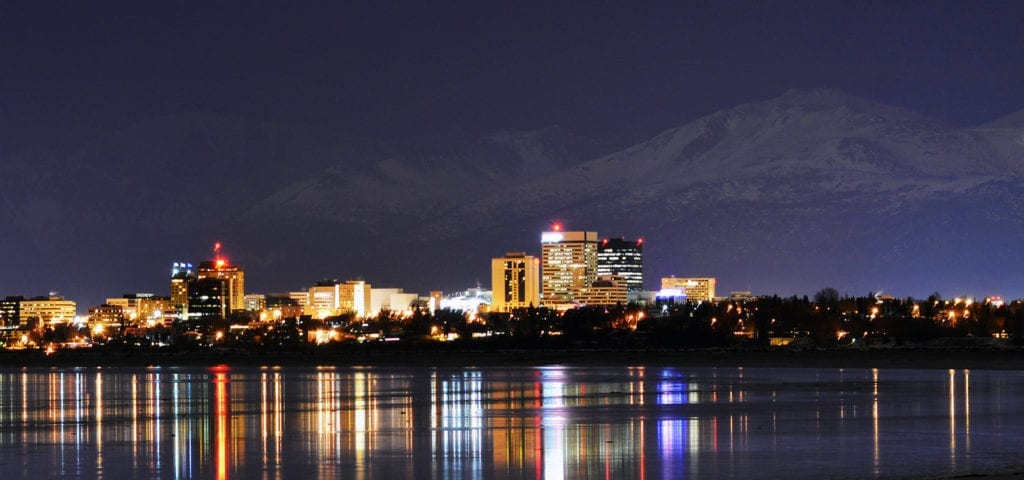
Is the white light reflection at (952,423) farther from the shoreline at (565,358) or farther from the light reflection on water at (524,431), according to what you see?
the shoreline at (565,358)

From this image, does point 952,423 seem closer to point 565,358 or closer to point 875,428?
point 875,428

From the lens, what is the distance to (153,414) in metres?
52.0

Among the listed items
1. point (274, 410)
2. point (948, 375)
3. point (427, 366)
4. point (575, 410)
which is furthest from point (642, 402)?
point (427, 366)

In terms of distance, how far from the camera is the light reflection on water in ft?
104

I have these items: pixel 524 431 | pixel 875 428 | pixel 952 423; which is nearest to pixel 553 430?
pixel 524 431

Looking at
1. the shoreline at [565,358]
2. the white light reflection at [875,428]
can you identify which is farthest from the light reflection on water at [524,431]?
the shoreline at [565,358]

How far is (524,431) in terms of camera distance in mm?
41344

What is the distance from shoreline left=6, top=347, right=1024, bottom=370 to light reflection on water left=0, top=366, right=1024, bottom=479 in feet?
116

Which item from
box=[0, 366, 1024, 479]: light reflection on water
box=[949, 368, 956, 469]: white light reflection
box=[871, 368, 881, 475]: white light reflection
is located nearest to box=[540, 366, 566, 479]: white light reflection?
box=[0, 366, 1024, 479]: light reflection on water

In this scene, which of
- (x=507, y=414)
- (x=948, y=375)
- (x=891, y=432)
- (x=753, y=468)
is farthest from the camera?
(x=948, y=375)

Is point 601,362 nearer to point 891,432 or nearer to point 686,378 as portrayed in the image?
point 686,378

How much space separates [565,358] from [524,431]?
94031mm

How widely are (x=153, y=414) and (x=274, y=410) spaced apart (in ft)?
13.6

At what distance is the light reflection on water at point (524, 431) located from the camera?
31.8m
